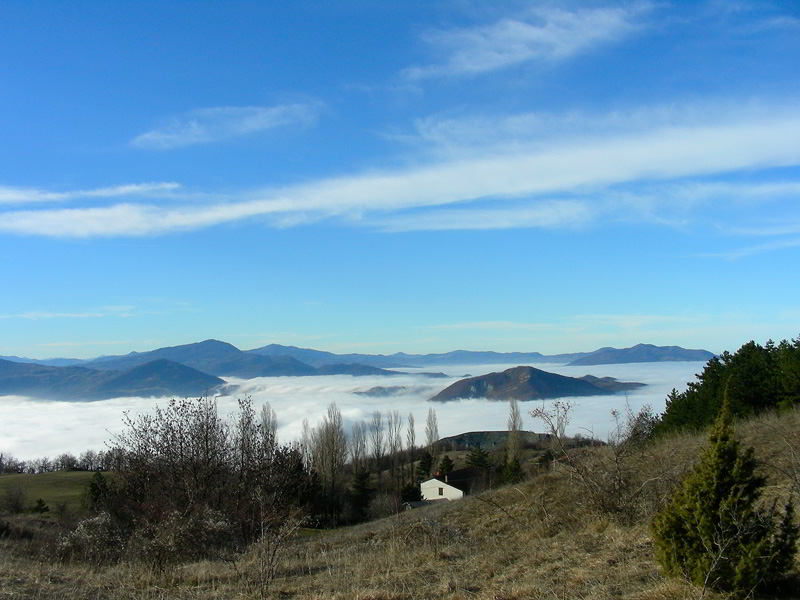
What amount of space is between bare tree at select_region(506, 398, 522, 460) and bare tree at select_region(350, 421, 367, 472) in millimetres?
18999

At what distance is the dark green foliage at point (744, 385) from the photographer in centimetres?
2152

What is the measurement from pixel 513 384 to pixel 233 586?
179 meters

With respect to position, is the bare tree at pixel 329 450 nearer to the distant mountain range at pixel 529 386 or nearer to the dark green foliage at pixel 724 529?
the dark green foliage at pixel 724 529

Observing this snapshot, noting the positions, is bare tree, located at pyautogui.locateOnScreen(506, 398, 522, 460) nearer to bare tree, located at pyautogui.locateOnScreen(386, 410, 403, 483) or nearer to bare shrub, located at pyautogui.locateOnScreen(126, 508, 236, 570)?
bare tree, located at pyautogui.locateOnScreen(386, 410, 403, 483)

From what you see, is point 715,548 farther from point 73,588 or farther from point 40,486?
point 40,486

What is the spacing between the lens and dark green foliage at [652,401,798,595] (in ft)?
18.6

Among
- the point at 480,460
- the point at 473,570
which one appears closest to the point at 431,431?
the point at 480,460

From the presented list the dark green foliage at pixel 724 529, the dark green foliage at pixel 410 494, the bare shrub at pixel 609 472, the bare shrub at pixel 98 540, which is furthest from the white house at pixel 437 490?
the dark green foliage at pixel 724 529

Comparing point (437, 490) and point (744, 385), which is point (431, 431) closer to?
point (437, 490)

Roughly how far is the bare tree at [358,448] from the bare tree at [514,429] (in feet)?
62.3

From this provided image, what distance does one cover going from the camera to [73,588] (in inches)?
324

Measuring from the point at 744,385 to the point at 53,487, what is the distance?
63.6 metres

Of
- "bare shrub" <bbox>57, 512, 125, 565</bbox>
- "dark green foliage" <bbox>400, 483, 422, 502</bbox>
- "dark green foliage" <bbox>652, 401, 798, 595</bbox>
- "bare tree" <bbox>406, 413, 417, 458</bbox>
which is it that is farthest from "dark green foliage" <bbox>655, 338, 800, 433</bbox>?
"bare tree" <bbox>406, 413, 417, 458</bbox>

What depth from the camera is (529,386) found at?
17212 centimetres
